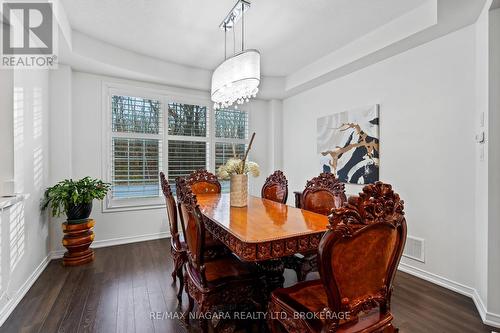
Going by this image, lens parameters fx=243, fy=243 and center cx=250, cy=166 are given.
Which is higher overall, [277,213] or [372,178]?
[372,178]

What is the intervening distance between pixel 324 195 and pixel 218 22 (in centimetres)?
225

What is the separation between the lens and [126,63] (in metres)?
3.48

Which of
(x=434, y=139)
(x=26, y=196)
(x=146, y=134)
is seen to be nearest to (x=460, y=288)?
(x=434, y=139)

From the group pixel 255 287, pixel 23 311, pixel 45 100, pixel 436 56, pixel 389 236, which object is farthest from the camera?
pixel 45 100

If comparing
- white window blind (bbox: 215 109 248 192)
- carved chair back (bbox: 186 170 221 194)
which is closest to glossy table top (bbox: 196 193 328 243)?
carved chair back (bbox: 186 170 221 194)

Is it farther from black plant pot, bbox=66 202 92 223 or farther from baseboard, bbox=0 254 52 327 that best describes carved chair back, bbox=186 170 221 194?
baseboard, bbox=0 254 52 327

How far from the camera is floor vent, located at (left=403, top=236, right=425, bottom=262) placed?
107 inches

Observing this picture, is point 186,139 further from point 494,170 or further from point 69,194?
point 494,170

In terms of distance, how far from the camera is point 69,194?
292 centimetres

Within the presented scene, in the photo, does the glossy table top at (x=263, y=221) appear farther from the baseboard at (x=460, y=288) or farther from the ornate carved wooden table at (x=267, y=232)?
the baseboard at (x=460, y=288)

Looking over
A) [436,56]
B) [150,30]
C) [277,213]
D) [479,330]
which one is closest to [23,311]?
[277,213]

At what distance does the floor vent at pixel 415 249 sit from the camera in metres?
2.72

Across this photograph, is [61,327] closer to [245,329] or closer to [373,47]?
[245,329]

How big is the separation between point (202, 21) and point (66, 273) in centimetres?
329
